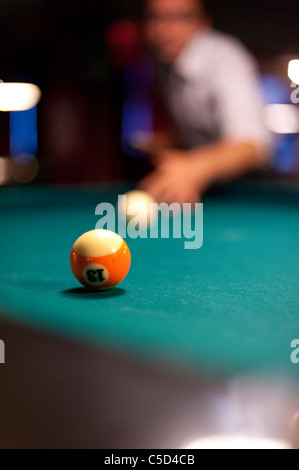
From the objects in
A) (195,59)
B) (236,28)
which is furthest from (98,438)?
(236,28)

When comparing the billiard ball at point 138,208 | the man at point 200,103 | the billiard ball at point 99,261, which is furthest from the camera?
the man at point 200,103

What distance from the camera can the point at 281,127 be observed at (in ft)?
39.7

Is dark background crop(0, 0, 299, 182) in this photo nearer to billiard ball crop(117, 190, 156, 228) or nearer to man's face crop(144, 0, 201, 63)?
man's face crop(144, 0, 201, 63)

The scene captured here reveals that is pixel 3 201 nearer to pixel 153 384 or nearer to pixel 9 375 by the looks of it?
pixel 9 375

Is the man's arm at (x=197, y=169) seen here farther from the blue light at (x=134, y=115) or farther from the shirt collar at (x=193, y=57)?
the blue light at (x=134, y=115)

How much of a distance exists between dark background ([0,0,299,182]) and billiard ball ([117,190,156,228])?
4887 mm

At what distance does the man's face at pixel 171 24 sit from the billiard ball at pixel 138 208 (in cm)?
194

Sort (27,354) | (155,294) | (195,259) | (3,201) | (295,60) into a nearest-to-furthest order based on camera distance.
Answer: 1. (27,354)
2. (155,294)
3. (195,259)
4. (3,201)
5. (295,60)

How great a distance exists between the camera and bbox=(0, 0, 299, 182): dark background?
7.41m

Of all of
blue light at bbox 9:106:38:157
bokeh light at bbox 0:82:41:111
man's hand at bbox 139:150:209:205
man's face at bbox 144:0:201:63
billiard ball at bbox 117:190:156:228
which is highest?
bokeh light at bbox 0:82:41:111

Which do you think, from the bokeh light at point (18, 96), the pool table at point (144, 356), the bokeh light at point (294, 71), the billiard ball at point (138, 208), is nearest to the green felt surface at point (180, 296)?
the pool table at point (144, 356)

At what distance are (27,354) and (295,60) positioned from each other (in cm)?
924

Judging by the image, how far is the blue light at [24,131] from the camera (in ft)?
27.4

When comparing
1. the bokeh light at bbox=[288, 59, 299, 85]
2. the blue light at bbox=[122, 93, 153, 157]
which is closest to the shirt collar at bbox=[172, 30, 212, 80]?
the blue light at bbox=[122, 93, 153, 157]
